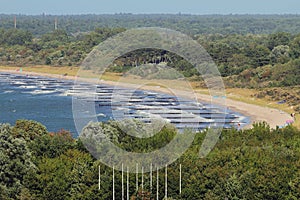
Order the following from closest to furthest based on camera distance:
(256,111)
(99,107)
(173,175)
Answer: (173,175)
(256,111)
(99,107)

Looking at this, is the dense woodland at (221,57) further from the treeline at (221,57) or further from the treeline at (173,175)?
the treeline at (173,175)

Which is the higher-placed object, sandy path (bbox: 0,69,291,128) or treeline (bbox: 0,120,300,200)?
treeline (bbox: 0,120,300,200)

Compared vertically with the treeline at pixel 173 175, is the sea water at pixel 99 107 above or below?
below

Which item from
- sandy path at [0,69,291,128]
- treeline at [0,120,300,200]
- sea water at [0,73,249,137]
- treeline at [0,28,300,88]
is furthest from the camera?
treeline at [0,28,300,88]

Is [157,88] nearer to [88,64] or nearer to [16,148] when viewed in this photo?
[88,64]

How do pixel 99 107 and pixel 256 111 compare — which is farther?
pixel 99 107

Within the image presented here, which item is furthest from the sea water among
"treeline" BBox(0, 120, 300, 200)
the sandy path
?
"treeline" BBox(0, 120, 300, 200)

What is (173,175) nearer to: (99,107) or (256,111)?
(256,111)

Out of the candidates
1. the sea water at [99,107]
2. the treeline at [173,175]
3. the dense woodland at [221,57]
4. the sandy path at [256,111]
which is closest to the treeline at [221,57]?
the dense woodland at [221,57]

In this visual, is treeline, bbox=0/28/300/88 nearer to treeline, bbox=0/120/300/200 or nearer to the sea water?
the sea water

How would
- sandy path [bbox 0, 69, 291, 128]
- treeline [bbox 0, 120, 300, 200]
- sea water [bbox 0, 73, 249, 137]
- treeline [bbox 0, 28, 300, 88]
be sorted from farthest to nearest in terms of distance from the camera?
treeline [bbox 0, 28, 300, 88] → sandy path [bbox 0, 69, 291, 128] → sea water [bbox 0, 73, 249, 137] → treeline [bbox 0, 120, 300, 200]

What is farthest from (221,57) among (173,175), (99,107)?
(173,175)

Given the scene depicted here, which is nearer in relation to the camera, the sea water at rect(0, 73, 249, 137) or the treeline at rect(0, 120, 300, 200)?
the treeline at rect(0, 120, 300, 200)
